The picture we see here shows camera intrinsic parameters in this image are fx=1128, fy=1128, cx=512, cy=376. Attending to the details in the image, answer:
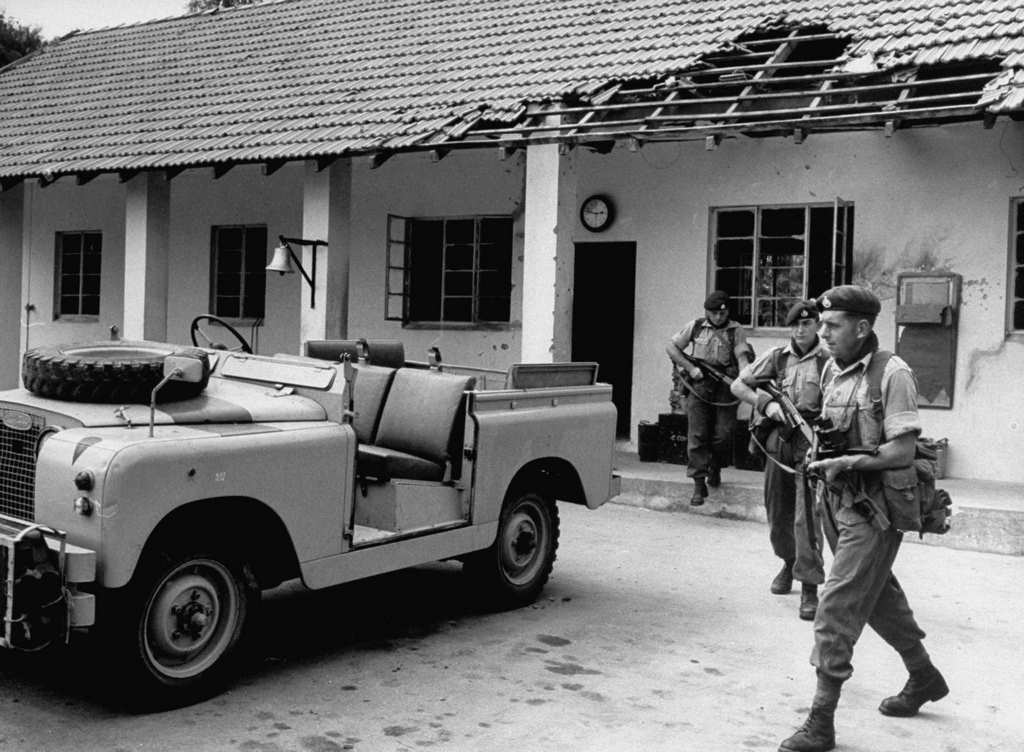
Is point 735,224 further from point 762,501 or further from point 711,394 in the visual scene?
point 762,501

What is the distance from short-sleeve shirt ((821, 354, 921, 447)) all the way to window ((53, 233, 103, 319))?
1373 centimetres

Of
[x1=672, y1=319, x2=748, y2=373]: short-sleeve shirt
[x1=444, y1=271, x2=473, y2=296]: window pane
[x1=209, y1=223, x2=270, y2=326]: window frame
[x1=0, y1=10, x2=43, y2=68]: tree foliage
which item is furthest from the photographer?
[x1=0, y1=10, x2=43, y2=68]: tree foliage

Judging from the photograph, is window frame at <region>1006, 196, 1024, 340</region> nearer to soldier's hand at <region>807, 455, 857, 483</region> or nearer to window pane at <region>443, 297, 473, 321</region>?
window pane at <region>443, 297, 473, 321</region>

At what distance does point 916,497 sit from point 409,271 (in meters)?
9.56

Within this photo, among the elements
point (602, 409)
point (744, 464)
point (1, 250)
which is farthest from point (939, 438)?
point (1, 250)

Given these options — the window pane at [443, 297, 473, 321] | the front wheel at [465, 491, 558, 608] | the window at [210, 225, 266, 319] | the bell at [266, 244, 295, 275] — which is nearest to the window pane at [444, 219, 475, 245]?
the window pane at [443, 297, 473, 321]

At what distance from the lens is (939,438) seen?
1021cm

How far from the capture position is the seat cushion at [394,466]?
5.52 m

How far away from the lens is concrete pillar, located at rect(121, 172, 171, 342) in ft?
42.8

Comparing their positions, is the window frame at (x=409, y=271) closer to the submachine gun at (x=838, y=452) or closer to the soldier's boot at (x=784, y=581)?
the soldier's boot at (x=784, y=581)

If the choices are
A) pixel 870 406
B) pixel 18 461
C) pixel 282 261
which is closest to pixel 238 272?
pixel 282 261

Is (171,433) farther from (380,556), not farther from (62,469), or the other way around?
(380,556)

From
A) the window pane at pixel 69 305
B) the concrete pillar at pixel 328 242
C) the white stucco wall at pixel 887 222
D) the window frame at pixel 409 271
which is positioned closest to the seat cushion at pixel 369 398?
the concrete pillar at pixel 328 242

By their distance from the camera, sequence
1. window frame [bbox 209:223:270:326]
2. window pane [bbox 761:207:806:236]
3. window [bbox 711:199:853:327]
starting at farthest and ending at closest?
1. window frame [bbox 209:223:270:326]
2. window pane [bbox 761:207:806:236]
3. window [bbox 711:199:853:327]
